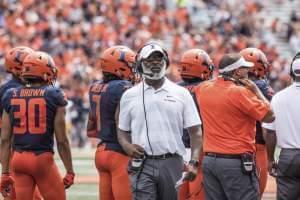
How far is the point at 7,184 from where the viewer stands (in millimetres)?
9461

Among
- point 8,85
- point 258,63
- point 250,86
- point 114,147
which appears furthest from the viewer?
point 258,63

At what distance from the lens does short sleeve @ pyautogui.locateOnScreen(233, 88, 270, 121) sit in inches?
339

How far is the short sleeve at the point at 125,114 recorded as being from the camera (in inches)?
338

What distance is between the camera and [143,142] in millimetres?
8500

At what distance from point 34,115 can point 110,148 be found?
0.83 m

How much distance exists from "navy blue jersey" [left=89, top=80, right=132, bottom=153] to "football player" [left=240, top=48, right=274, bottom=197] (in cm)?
135

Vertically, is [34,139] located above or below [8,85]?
below

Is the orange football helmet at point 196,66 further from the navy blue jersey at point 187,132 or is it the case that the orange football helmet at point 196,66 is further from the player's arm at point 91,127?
the player's arm at point 91,127

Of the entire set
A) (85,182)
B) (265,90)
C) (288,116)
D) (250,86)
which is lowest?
(85,182)

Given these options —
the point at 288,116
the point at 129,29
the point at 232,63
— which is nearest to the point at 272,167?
the point at 288,116

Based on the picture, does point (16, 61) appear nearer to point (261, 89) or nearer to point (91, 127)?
point (91, 127)

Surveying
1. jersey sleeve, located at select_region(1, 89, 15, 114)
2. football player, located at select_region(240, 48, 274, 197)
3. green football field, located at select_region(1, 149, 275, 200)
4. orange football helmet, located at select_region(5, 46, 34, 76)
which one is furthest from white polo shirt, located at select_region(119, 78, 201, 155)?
green football field, located at select_region(1, 149, 275, 200)

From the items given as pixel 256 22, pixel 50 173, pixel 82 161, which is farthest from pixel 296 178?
pixel 256 22

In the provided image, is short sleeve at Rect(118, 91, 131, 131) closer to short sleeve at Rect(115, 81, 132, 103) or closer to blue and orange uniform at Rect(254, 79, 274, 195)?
short sleeve at Rect(115, 81, 132, 103)
